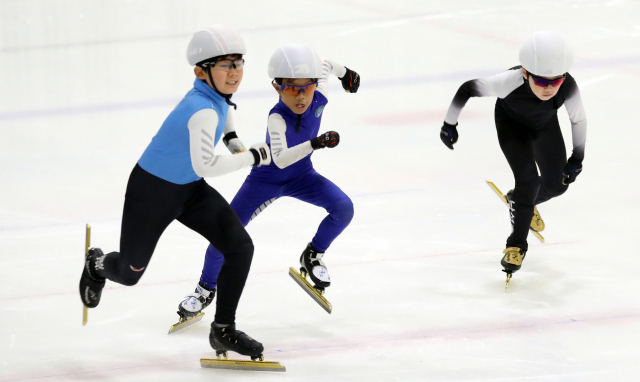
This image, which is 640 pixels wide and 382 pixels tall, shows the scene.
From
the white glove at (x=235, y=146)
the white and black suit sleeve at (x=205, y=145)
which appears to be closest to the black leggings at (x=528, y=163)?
the white glove at (x=235, y=146)

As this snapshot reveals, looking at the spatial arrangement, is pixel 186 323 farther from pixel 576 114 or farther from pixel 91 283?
pixel 576 114

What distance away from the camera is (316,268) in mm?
4070

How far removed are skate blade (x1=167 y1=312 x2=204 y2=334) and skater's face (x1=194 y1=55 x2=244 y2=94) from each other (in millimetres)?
1275

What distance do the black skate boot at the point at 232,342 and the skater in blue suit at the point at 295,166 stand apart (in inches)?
18.7

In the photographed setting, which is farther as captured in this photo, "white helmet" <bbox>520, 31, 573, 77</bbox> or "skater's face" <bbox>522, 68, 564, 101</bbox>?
"skater's face" <bbox>522, 68, 564, 101</bbox>

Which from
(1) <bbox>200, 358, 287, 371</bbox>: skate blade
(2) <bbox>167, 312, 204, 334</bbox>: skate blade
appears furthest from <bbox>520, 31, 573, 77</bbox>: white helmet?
(2) <bbox>167, 312, 204, 334</bbox>: skate blade

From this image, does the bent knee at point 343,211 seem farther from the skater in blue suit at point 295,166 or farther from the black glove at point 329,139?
the black glove at point 329,139

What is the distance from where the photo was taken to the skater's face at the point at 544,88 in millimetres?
3832

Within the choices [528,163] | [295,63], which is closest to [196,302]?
[295,63]

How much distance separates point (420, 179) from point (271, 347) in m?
2.48

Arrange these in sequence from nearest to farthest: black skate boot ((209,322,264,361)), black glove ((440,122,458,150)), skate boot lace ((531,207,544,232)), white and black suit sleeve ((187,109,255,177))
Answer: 1. white and black suit sleeve ((187,109,255,177))
2. black skate boot ((209,322,264,361))
3. black glove ((440,122,458,150))
4. skate boot lace ((531,207,544,232))

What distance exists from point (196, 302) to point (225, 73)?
4.22 ft

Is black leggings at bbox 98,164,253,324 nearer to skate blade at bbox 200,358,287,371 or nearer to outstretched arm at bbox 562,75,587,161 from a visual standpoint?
skate blade at bbox 200,358,287,371

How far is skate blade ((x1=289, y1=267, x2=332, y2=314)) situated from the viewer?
3.97 meters
